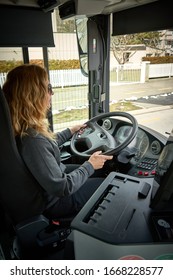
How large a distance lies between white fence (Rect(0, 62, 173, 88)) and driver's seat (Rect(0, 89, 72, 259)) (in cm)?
87

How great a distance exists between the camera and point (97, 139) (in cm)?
171

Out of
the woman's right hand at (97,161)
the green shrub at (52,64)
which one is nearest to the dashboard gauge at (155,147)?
the woman's right hand at (97,161)

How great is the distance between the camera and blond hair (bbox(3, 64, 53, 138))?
1.07 metres

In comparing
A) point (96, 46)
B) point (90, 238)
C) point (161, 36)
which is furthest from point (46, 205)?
point (96, 46)

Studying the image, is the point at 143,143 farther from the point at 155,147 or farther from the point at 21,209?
the point at 21,209

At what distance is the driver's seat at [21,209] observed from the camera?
973mm

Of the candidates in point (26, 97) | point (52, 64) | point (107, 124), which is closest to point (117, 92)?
Result: point (107, 124)

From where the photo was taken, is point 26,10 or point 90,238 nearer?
point 90,238

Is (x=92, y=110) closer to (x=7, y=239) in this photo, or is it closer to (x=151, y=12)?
(x=151, y=12)

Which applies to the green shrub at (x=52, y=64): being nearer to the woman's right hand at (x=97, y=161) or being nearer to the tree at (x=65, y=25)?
the tree at (x=65, y=25)

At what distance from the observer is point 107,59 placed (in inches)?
87.1

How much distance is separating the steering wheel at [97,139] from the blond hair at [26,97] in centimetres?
58

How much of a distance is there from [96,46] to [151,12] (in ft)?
2.16

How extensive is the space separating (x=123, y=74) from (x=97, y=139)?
2.17 ft
